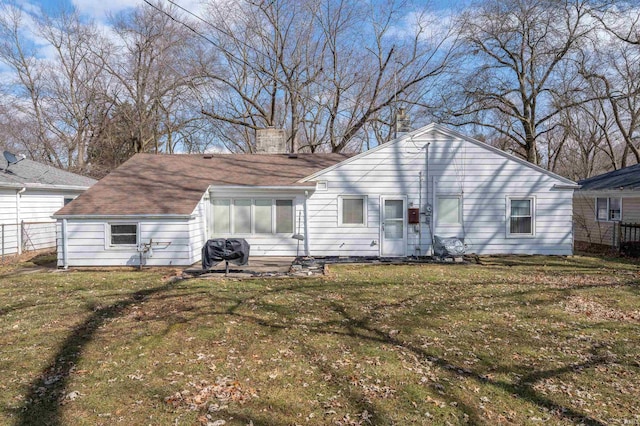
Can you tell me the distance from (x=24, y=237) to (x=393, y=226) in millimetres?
13123

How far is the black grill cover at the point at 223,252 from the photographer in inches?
409

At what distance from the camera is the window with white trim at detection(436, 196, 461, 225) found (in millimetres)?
13695

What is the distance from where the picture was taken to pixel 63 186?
55.5 ft

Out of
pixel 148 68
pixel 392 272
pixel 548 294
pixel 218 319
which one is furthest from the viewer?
pixel 148 68

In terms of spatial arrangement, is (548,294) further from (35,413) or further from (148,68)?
(148,68)

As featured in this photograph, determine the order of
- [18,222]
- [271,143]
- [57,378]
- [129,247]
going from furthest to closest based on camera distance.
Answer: [271,143]
[18,222]
[129,247]
[57,378]

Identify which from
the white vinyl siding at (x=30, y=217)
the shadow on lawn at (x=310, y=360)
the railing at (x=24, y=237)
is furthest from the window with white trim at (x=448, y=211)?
the railing at (x=24, y=237)

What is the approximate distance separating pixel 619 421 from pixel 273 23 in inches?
1009

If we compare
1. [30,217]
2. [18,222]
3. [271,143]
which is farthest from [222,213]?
[30,217]

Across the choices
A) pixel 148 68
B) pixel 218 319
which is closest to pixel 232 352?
pixel 218 319

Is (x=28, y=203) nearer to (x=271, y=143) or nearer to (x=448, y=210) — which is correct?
(x=271, y=143)

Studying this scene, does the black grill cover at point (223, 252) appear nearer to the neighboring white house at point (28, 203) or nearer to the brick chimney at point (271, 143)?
the neighboring white house at point (28, 203)

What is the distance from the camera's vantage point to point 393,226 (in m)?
13.7

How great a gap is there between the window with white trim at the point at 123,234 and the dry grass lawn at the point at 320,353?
2.57 m
